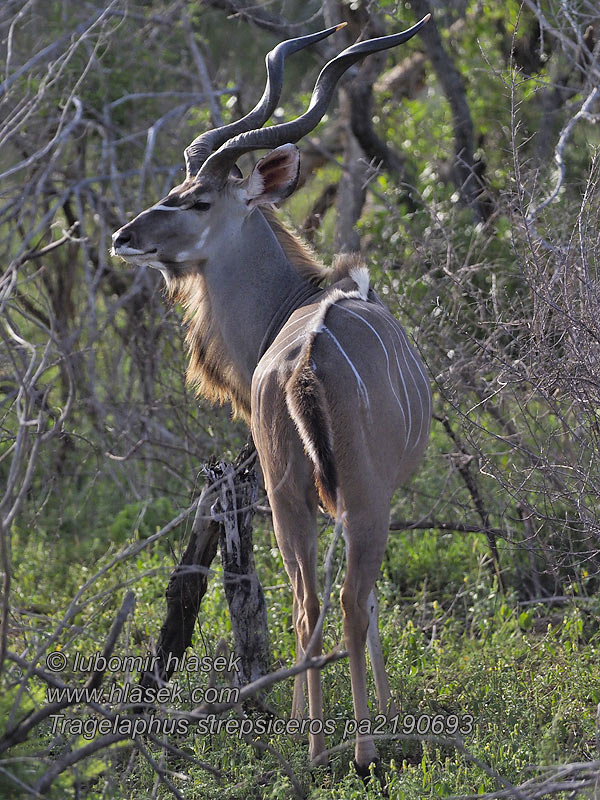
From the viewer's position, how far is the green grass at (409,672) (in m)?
2.61

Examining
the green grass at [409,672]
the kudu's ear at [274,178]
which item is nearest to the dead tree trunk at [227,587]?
the green grass at [409,672]

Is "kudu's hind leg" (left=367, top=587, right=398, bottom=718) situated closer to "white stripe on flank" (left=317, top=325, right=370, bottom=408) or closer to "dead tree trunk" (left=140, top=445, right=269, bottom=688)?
"dead tree trunk" (left=140, top=445, right=269, bottom=688)

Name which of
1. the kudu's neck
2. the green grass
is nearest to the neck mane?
the kudu's neck

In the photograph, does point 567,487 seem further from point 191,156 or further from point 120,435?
point 120,435

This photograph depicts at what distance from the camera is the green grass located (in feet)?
8.55

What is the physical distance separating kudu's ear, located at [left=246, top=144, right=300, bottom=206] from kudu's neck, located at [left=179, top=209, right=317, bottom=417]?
7 cm

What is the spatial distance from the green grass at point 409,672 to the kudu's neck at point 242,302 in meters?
0.72

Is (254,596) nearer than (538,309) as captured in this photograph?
No

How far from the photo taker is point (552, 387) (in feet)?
10.1

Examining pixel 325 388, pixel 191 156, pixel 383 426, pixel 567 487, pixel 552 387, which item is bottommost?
pixel 567 487

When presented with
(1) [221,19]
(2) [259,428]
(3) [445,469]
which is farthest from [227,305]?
(1) [221,19]

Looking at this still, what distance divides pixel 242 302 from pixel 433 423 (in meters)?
1.78

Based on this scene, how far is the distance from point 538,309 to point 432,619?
4.20 ft

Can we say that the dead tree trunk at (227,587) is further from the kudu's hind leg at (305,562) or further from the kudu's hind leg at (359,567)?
the kudu's hind leg at (359,567)
